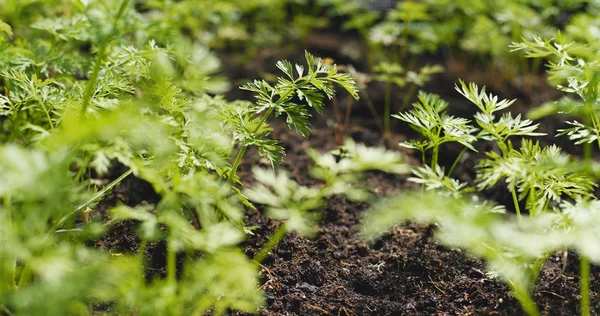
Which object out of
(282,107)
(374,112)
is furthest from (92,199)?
(374,112)

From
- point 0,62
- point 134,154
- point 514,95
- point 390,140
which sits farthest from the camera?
point 514,95

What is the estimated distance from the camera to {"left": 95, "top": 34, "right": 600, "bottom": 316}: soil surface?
5.55ft

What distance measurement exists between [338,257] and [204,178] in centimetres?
65

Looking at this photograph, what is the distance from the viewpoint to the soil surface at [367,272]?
169 centimetres

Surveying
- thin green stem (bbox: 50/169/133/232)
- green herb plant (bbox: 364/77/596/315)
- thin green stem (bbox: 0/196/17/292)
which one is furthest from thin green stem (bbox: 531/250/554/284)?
thin green stem (bbox: 0/196/17/292)

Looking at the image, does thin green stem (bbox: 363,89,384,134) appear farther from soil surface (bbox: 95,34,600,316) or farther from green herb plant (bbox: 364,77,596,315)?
green herb plant (bbox: 364,77,596,315)

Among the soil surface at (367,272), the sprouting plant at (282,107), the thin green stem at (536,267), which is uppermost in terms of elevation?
the sprouting plant at (282,107)

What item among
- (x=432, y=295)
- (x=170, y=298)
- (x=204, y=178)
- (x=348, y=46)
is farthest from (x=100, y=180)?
(x=348, y=46)

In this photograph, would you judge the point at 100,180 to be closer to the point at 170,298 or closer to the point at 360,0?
the point at 170,298

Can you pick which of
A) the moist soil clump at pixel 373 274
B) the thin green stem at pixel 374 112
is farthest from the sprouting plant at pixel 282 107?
the thin green stem at pixel 374 112

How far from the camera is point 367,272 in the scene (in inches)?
72.6

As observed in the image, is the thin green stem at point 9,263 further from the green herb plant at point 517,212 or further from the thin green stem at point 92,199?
the green herb plant at point 517,212

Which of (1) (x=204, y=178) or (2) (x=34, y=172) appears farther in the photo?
(1) (x=204, y=178)

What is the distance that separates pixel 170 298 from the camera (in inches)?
49.6
